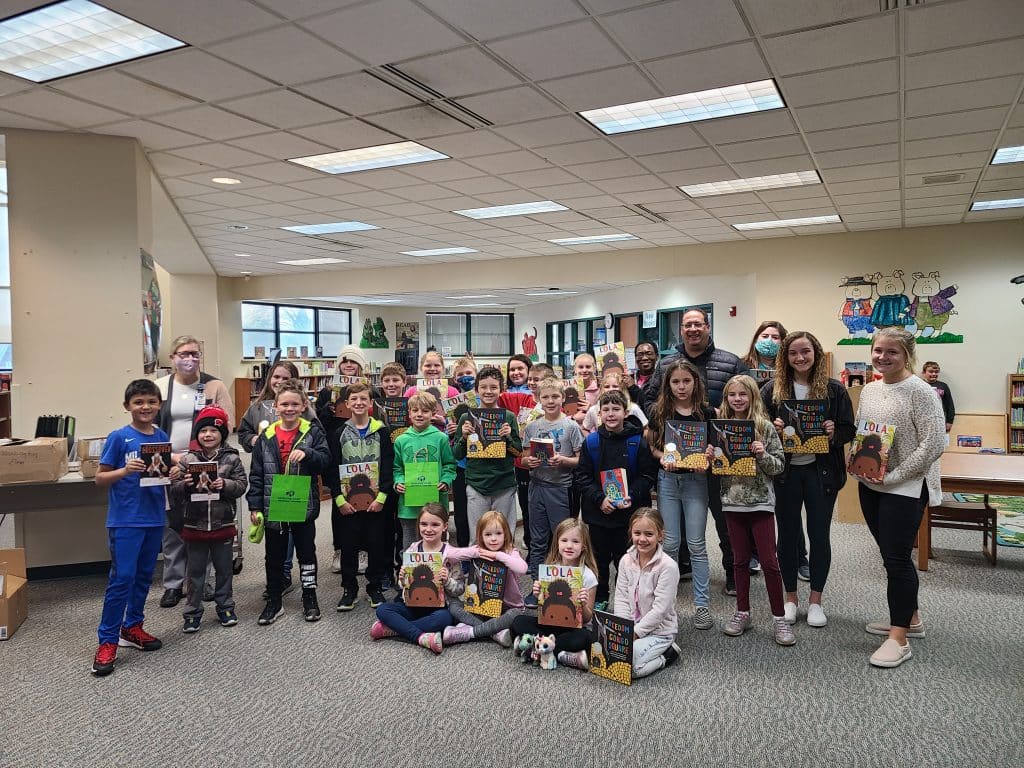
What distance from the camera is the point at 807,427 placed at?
3.33 meters

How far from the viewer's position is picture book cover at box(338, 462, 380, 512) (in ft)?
12.5

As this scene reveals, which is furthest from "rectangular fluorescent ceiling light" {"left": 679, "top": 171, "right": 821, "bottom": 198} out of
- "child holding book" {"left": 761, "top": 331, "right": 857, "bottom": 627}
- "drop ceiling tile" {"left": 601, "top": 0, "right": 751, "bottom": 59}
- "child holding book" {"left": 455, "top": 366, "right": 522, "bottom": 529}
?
"child holding book" {"left": 455, "top": 366, "right": 522, "bottom": 529}

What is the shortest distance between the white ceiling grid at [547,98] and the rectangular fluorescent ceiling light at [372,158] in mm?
143

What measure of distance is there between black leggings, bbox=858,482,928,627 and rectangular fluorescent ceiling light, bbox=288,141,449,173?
3.82 meters

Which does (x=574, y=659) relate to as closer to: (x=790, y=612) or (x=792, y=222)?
(x=790, y=612)

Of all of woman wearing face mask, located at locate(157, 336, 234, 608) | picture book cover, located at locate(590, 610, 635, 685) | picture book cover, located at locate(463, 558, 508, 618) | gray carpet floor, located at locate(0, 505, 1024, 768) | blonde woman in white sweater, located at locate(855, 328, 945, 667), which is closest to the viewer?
gray carpet floor, located at locate(0, 505, 1024, 768)

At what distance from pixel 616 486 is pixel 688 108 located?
8.22 feet

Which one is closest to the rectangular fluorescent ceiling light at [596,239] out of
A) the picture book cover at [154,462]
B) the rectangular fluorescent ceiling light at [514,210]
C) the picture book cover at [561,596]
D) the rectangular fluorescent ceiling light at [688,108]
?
the rectangular fluorescent ceiling light at [514,210]

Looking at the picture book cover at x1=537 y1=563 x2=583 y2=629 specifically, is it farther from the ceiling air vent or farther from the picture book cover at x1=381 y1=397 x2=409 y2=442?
the ceiling air vent

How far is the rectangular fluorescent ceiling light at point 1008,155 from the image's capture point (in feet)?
17.3

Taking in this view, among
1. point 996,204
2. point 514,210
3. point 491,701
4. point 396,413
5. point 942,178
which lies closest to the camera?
point 491,701

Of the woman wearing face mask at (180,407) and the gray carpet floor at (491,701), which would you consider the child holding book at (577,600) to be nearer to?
the gray carpet floor at (491,701)

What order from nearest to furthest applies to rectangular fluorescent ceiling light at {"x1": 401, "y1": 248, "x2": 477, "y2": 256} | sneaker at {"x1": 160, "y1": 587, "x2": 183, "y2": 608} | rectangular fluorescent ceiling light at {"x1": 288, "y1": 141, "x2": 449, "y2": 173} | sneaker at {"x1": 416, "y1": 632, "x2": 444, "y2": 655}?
sneaker at {"x1": 416, "y1": 632, "x2": 444, "y2": 655}, sneaker at {"x1": 160, "y1": 587, "x2": 183, "y2": 608}, rectangular fluorescent ceiling light at {"x1": 288, "y1": 141, "x2": 449, "y2": 173}, rectangular fluorescent ceiling light at {"x1": 401, "y1": 248, "x2": 477, "y2": 256}

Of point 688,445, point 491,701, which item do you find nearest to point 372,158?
point 688,445
